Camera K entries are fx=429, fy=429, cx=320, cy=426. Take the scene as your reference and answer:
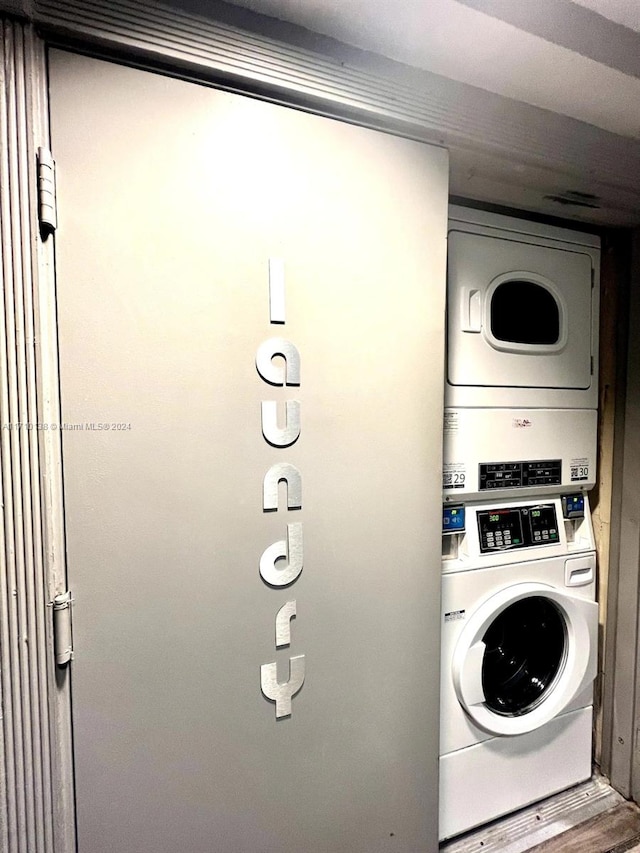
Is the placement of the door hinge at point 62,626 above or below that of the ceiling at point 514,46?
below

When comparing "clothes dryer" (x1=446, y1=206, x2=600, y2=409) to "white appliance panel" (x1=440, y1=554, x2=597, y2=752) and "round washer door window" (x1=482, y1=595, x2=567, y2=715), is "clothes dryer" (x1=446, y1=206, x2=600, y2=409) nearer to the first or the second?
"white appliance panel" (x1=440, y1=554, x2=597, y2=752)

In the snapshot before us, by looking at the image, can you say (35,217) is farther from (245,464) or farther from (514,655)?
(514,655)

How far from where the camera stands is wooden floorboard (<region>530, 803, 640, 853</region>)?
1.32 meters

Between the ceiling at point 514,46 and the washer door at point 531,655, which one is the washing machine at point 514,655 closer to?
the washer door at point 531,655

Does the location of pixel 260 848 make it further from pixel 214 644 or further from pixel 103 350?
pixel 103 350

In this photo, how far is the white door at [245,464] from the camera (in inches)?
29.7

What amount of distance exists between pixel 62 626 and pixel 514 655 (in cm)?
140

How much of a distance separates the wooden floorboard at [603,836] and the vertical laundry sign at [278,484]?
115 centimetres

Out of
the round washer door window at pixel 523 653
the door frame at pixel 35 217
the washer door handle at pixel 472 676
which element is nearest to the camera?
the door frame at pixel 35 217

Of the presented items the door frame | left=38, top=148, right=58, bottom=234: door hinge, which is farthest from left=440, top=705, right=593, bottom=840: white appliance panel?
left=38, top=148, right=58, bottom=234: door hinge

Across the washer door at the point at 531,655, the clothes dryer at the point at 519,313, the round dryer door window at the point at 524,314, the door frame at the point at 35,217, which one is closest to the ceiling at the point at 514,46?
the door frame at the point at 35,217

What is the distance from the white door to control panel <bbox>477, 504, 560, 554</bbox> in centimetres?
36

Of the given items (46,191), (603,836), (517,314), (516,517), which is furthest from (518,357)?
(603,836)

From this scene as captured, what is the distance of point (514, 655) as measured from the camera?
1.47 m
